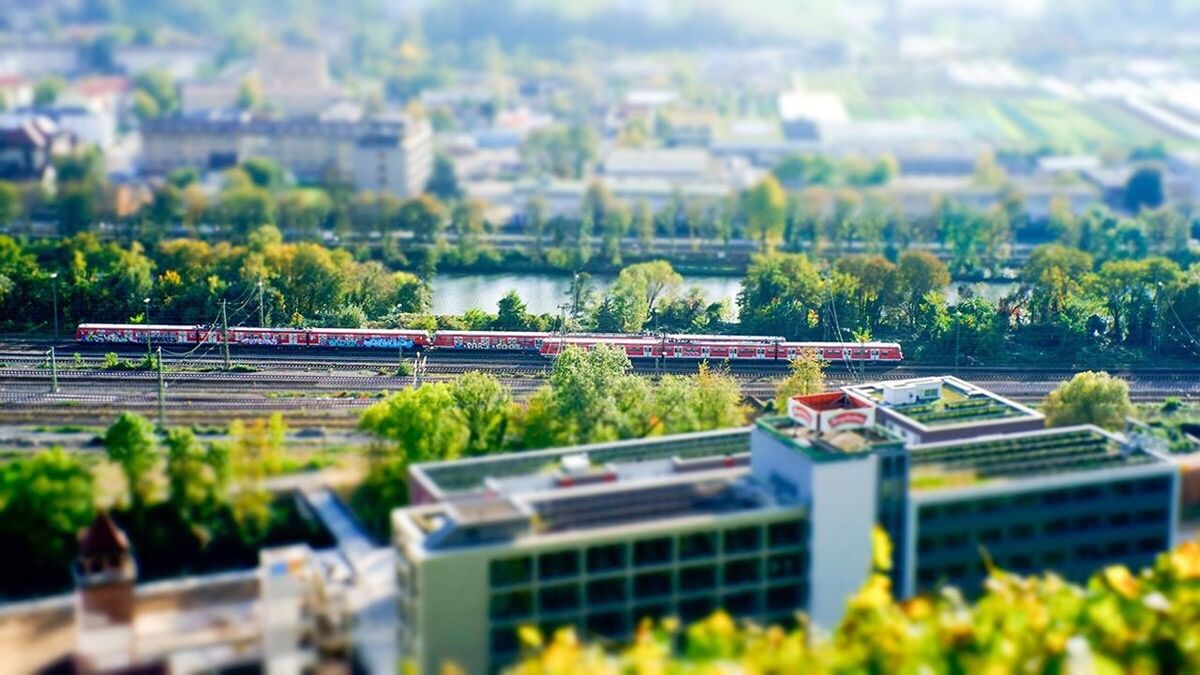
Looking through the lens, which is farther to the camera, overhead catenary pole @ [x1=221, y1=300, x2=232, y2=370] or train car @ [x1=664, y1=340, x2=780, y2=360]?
train car @ [x1=664, y1=340, x2=780, y2=360]

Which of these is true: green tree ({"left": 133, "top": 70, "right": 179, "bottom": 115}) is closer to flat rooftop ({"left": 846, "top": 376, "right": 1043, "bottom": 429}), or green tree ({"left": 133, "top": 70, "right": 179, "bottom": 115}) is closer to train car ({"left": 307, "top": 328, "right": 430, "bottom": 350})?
train car ({"left": 307, "top": 328, "right": 430, "bottom": 350})

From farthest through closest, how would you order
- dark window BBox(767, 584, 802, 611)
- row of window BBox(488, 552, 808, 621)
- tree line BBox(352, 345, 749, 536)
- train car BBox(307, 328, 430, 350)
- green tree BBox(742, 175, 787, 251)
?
green tree BBox(742, 175, 787, 251), train car BBox(307, 328, 430, 350), tree line BBox(352, 345, 749, 536), dark window BBox(767, 584, 802, 611), row of window BBox(488, 552, 808, 621)

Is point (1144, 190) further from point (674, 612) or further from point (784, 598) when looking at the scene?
point (674, 612)

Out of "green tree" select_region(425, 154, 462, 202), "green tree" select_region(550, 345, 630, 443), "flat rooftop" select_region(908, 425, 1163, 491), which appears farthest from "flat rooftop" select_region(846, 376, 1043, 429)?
"green tree" select_region(425, 154, 462, 202)

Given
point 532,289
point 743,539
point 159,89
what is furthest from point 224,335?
point 159,89

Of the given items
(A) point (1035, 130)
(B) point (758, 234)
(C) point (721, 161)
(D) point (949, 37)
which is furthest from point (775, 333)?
(D) point (949, 37)

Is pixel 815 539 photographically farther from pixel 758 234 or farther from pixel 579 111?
pixel 579 111
